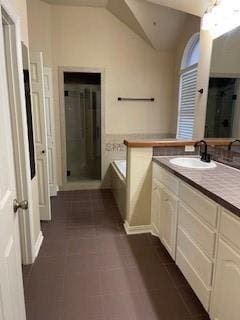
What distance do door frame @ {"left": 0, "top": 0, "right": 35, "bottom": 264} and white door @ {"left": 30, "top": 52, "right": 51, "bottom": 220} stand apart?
0.71 metres

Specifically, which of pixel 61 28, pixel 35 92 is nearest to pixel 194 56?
pixel 61 28

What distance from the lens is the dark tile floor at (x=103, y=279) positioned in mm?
1633

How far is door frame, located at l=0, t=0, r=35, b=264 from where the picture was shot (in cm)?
177

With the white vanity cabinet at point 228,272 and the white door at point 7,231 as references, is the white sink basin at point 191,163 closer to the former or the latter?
the white vanity cabinet at point 228,272

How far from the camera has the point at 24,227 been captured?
2049 millimetres

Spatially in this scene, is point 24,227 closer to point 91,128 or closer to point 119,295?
point 119,295

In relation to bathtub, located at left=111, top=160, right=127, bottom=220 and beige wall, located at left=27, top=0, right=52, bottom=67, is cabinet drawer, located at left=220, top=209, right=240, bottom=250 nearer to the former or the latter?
bathtub, located at left=111, top=160, right=127, bottom=220

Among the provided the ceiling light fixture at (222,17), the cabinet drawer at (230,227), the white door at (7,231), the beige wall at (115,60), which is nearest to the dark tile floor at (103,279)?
the white door at (7,231)

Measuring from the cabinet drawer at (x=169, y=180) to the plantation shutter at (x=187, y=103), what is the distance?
138 cm

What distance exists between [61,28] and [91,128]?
1.62 meters

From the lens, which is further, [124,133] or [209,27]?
[124,133]

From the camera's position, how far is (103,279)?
1935 millimetres

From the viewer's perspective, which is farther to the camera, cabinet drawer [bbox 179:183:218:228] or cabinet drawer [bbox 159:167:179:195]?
cabinet drawer [bbox 159:167:179:195]

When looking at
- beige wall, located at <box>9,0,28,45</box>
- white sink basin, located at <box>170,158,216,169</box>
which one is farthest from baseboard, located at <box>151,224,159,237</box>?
beige wall, located at <box>9,0,28,45</box>
